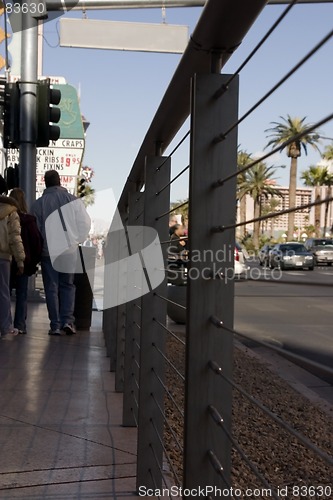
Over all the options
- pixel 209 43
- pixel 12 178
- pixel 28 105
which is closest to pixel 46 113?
pixel 28 105

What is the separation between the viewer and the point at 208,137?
212 centimetres

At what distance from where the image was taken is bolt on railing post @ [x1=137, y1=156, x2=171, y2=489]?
3.44m

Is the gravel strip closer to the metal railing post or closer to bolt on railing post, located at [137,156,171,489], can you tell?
bolt on railing post, located at [137,156,171,489]

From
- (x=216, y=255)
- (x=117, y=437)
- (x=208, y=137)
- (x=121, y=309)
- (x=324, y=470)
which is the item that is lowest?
(x=324, y=470)

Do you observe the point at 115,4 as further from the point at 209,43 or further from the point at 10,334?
the point at 209,43

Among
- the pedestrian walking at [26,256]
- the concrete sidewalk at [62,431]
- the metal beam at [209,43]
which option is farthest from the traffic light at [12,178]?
the metal beam at [209,43]

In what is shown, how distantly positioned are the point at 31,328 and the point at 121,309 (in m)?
4.04

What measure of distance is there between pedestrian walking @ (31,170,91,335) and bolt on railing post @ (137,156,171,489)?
5828 millimetres

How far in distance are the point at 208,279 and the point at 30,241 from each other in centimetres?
727

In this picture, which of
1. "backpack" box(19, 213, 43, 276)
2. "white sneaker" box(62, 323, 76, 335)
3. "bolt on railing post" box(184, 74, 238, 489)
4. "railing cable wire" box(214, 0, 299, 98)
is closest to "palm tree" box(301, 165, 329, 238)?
"bolt on railing post" box(184, 74, 238, 489)

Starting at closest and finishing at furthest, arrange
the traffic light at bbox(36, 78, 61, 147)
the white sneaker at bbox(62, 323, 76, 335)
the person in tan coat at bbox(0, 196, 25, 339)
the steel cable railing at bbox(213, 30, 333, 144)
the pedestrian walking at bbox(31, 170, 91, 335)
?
1. the steel cable railing at bbox(213, 30, 333, 144)
2. the person in tan coat at bbox(0, 196, 25, 339)
3. the pedestrian walking at bbox(31, 170, 91, 335)
4. the white sneaker at bbox(62, 323, 76, 335)
5. the traffic light at bbox(36, 78, 61, 147)

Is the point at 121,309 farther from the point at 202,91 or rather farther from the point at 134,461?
the point at 202,91

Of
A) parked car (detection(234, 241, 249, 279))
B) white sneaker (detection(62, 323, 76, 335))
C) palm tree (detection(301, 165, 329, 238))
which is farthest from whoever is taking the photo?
white sneaker (detection(62, 323, 76, 335))

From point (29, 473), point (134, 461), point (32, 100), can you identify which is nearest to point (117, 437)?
point (134, 461)
